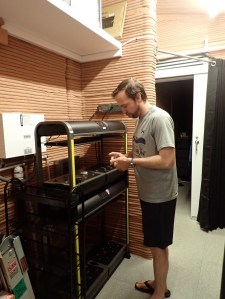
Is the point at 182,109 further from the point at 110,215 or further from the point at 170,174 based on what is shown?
the point at 170,174

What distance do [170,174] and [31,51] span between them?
135cm

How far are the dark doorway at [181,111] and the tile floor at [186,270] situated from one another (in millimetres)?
2081

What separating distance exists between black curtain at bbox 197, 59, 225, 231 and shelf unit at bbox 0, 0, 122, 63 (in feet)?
4.11

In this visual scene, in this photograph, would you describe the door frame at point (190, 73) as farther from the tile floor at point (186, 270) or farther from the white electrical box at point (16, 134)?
the white electrical box at point (16, 134)

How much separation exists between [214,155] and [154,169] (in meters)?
1.48

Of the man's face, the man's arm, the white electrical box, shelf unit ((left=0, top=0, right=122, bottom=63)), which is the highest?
shelf unit ((left=0, top=0, right=122, bottom=63))

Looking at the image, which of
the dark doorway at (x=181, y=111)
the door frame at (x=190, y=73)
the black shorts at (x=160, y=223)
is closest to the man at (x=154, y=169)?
the black shorts at (x=160, y=223)

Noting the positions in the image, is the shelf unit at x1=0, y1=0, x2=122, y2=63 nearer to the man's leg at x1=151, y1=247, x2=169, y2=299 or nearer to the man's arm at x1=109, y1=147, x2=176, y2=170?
the man's arm at x1=109, y1=147, x2=176, y2=170

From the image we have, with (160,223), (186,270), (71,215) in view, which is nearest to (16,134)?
(71,215)

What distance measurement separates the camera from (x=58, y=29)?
1597 millimetres

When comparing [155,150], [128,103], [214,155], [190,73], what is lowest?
[214,155]

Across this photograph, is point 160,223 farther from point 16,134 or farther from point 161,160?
point 16,134

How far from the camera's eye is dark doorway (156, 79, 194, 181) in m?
4.57

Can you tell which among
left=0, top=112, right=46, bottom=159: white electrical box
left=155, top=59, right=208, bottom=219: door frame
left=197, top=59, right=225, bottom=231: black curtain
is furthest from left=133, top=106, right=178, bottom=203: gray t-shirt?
left=155, top=59, right=208, bottom=219: door frame
